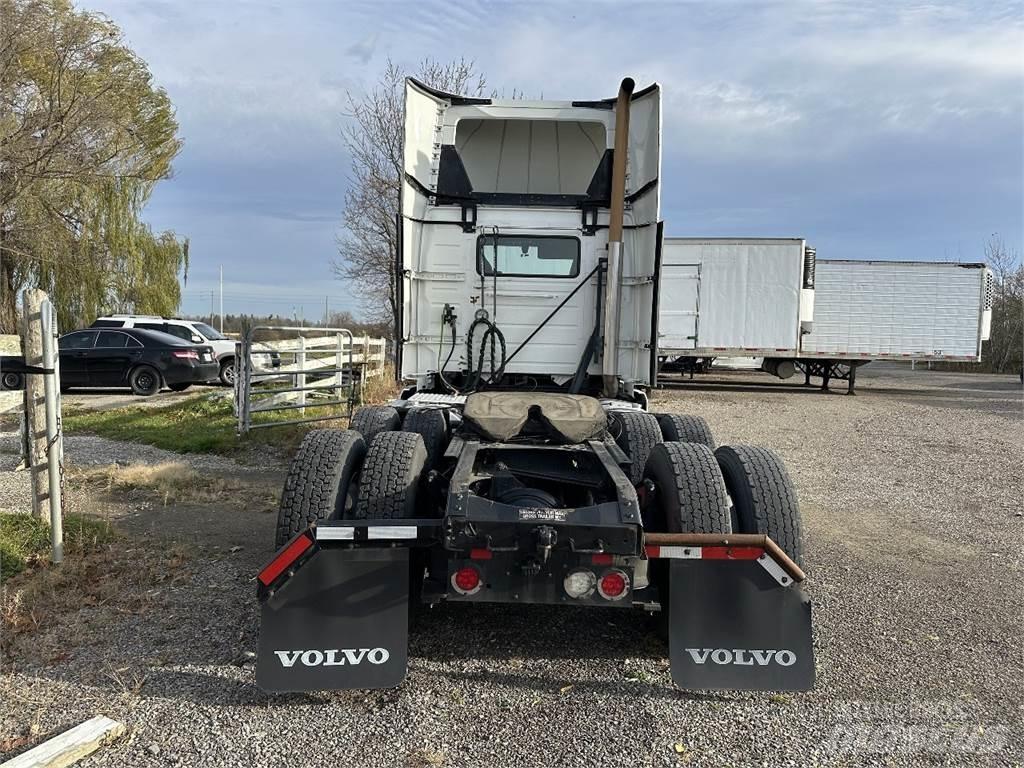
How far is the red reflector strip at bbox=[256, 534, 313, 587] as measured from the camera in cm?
290

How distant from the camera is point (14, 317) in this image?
72.0 feet

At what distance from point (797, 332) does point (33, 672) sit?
1695 centimetres

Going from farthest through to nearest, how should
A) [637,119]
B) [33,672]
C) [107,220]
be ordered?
[107,220] < [637,119] < [33,672]

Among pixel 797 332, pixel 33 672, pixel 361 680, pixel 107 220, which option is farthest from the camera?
pixel 107 220

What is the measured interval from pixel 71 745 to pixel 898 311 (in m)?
19.7

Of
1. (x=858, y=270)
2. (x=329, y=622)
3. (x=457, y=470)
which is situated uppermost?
(x=858, y=270)

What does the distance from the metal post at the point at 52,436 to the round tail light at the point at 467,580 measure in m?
2.82

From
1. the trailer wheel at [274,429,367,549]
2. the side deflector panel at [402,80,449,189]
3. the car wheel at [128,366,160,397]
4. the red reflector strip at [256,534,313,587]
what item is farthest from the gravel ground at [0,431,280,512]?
the car wheel at [128,366,160,397]

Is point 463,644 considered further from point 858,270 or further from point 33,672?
point 858,270

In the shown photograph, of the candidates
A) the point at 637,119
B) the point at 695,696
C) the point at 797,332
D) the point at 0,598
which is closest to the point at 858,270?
the point at 797,332

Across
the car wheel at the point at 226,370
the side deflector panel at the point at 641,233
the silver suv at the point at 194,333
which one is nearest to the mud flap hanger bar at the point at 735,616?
the side deflector panel at the point at 641,233

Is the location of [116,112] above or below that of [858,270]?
above

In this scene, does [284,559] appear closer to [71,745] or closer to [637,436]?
[71,745]

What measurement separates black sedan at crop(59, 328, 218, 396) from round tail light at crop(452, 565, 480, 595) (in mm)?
13494
